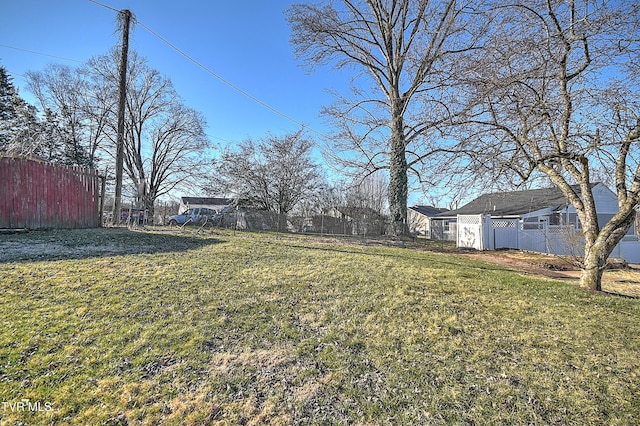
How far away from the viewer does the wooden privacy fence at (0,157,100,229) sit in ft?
24.9

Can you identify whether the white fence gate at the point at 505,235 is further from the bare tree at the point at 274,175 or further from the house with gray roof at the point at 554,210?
the bare tree at the point at 274,175

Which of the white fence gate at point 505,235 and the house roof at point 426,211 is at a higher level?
the house roof at point 426,211

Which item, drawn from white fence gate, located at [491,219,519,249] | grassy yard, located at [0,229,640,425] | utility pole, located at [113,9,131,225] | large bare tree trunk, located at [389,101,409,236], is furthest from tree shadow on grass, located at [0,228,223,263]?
white fence gate, located at [491,219,519,249]

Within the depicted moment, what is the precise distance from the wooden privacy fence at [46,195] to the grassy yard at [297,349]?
3.26 m

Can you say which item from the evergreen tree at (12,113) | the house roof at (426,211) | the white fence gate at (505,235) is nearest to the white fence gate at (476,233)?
the white fence gate at (505,235)

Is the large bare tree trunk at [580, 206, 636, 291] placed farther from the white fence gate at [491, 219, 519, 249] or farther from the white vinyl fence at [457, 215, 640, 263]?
the white fence gate at [491, 219, 519, 249]

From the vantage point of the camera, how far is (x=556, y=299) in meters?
4.86

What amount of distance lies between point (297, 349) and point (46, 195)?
8.96 metres

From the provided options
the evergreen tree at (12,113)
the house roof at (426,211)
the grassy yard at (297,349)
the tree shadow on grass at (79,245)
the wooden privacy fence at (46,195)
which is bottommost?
the grassy yard at (297,349)

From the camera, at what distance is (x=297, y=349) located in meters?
3.13

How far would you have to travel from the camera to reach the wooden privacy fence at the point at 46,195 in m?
7.59

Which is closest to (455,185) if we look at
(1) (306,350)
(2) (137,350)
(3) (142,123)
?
(1) (306,350)

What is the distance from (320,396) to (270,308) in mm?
1653

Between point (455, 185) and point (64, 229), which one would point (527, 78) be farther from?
point (64, 229)
